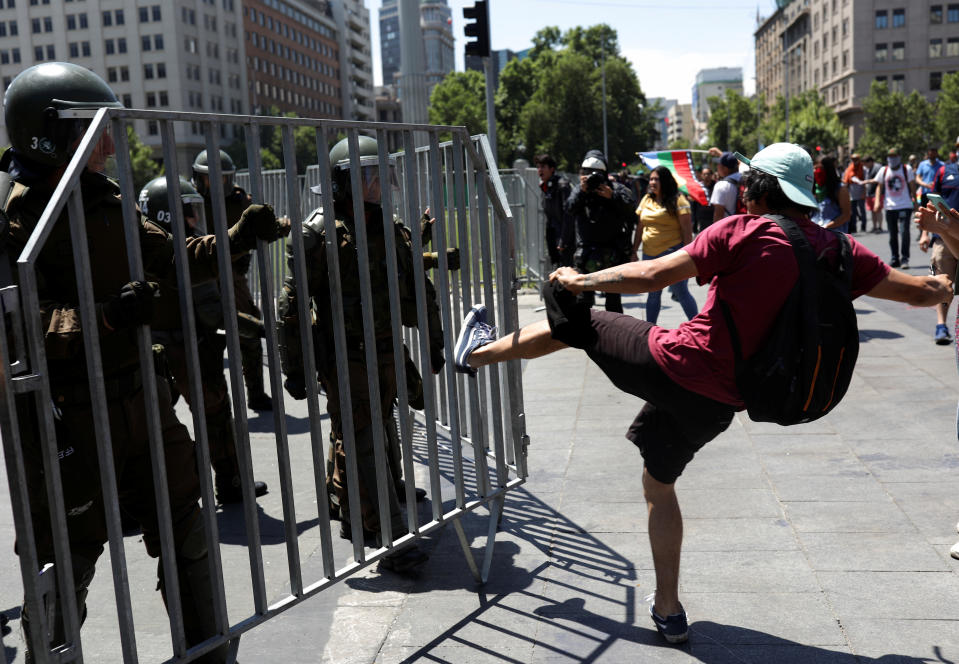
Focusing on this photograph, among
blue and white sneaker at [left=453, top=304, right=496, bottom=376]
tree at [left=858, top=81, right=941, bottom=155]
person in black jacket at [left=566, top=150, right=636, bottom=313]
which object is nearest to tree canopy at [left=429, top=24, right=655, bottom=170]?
tree at [left=858, top=81, right=941, bottom=155]

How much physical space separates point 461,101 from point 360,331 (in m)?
81.7

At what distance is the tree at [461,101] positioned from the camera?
8112 cm

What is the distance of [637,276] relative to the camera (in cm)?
312

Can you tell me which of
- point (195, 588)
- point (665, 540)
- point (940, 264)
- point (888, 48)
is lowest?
point (665, 540)

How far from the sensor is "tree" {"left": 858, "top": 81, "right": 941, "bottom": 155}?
6469 cm

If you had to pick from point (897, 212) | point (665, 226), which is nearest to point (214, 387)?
point (665, 226)

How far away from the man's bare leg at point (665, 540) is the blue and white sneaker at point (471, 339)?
0.79 meters

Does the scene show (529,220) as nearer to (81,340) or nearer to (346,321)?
(346,321)

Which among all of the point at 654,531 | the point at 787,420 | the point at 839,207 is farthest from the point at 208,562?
the point at 839,207

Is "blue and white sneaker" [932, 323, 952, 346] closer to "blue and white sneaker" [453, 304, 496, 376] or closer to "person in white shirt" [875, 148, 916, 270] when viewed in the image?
"person in white shirt" [875, 148, 916, 270]

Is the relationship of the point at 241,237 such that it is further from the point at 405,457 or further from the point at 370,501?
the point at 370,501

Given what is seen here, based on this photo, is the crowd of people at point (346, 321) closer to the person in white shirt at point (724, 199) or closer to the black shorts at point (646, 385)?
the black shorts at point (646, 385)

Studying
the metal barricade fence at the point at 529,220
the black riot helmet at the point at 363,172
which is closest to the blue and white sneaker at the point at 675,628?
the black riot helmet at the point at 363,172

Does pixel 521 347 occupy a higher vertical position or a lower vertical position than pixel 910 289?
lower
